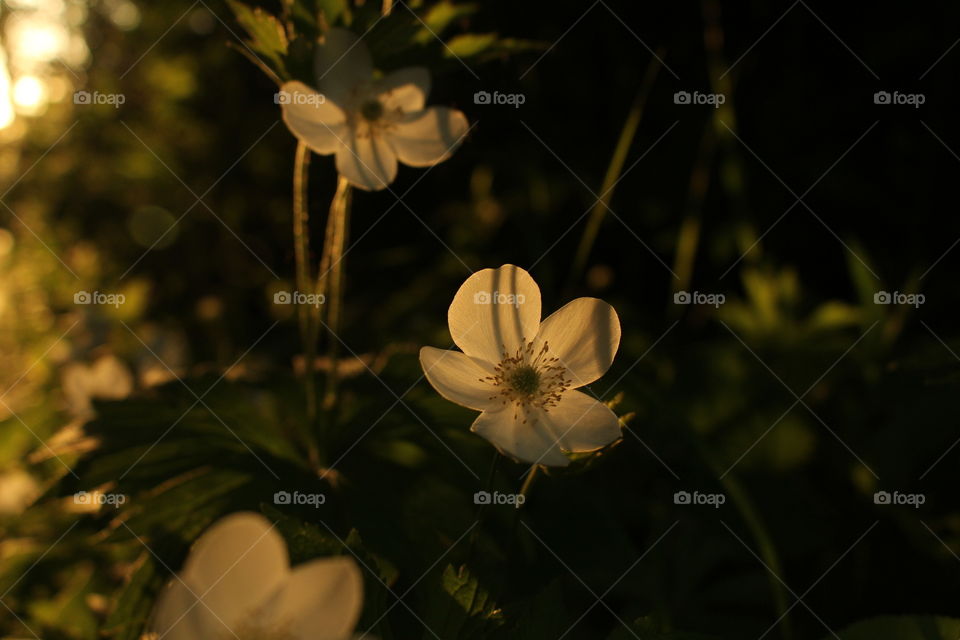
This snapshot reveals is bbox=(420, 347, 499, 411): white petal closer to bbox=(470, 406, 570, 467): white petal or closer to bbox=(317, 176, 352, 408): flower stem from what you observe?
bbox=(470, 406, 570, 467): white petal

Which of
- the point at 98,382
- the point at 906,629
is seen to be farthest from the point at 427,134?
the point at 98,382

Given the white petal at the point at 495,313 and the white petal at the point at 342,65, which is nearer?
the white petal at the point at 495,313

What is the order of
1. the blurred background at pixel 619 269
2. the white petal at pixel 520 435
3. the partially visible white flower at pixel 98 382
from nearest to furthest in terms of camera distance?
the white petal at pixel 520 435
the blurred background at pixel 619 269
the partially visible white flower at pixel 98 382

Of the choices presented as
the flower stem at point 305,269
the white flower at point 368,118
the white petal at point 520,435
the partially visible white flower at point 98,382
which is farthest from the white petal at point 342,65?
the partially visible white flower at point 98,382

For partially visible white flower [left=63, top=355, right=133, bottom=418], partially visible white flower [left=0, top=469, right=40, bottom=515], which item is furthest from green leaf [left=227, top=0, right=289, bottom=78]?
partially visible white flower [left=0, top=469, right=40, bottom=515]

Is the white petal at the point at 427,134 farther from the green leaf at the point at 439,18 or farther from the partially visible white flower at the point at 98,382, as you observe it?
the partially visible white flower at the point at 98,382

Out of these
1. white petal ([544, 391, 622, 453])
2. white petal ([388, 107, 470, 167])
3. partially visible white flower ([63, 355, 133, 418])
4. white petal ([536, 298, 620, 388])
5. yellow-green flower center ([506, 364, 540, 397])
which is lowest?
white petal ([544, 391, 622, 453])
